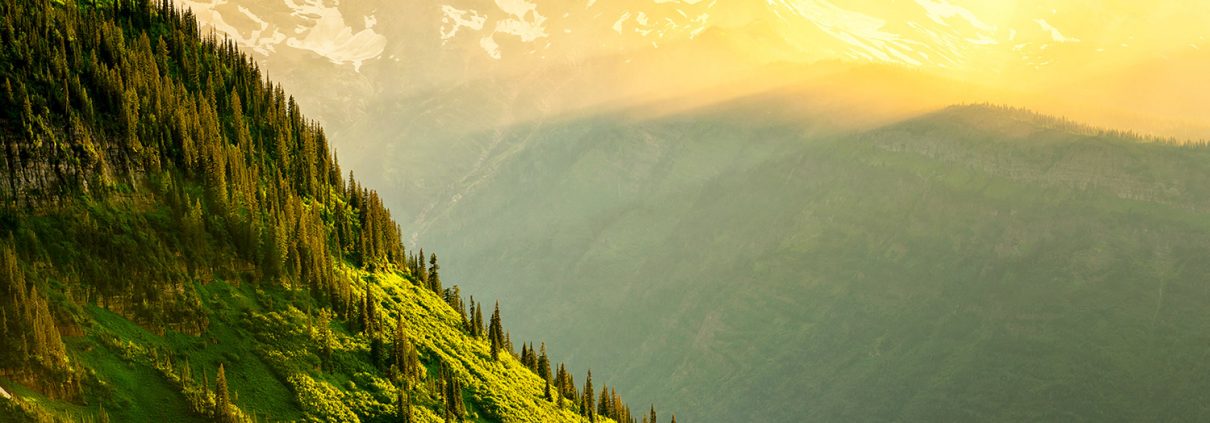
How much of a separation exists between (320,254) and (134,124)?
99.7 ft

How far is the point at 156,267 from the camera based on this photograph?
5969 inches

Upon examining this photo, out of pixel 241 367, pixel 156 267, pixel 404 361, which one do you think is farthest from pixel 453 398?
pixel 156 267

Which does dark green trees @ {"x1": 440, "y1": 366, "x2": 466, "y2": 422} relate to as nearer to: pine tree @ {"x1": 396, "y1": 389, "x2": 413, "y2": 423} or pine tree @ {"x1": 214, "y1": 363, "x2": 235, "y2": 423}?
pine tree @ {"x1": 396, "y1": 389, "x2": 413, "y2": 423}

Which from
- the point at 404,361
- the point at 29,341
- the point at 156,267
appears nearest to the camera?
the point at 29,341

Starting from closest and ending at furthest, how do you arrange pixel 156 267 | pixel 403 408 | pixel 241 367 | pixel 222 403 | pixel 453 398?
pixel 222 403, pixel 241 367, pixel 156 267, pixel 403 408, pixel 453 398

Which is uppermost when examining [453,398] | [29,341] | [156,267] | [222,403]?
[156,267]

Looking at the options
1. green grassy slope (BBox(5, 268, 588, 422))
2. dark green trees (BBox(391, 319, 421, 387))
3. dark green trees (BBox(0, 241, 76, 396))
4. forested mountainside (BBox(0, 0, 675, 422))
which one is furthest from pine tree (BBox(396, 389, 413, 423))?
dark green trees (BBox(0, 241, 76, 396))

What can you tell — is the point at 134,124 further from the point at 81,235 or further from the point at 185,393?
the point at 185,393

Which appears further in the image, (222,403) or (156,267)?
(156,267)

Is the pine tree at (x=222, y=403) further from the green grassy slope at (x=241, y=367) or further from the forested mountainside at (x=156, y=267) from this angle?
the green grassy slope at (x=241, y=367)

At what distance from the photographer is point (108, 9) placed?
634 feet

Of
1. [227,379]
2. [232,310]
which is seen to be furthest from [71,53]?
[227,379]

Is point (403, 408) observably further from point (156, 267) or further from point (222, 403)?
point (156, 267)

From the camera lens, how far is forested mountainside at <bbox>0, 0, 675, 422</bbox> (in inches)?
5207
